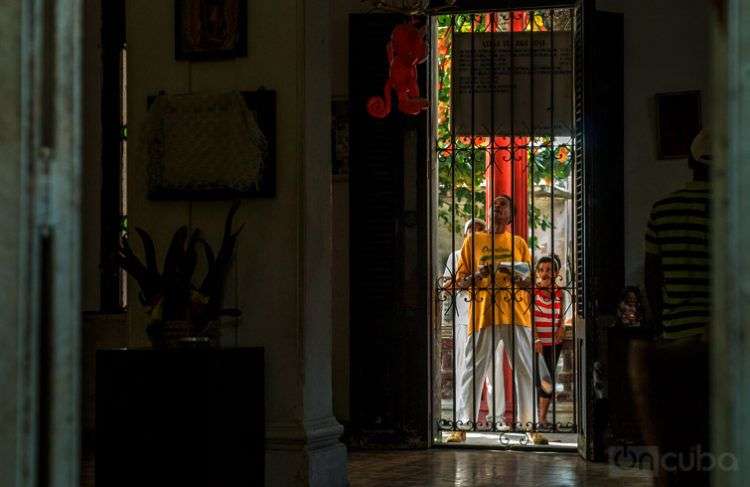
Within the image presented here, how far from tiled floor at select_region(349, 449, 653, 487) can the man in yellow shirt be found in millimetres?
668

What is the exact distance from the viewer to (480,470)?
657 cm

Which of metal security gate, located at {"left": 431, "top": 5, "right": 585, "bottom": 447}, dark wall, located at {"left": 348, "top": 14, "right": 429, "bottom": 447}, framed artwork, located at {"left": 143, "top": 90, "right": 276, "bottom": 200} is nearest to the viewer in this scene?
framed artwork, located at {"left": 143, "top": 90, "right": 276, "bottom": 200}

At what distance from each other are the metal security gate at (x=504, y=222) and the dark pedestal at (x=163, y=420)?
302 centimetres

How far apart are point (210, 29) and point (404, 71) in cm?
202

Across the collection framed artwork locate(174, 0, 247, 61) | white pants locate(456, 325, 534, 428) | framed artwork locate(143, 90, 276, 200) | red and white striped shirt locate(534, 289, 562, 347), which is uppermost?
framed artwork locate(174, 0, 247, 61)

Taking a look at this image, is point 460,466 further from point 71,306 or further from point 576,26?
point 71,306

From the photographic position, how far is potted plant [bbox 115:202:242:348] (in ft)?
15.8

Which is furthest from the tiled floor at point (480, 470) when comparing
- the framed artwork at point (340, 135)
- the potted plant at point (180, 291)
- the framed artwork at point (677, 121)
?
the framed artwork at point (677, 121)

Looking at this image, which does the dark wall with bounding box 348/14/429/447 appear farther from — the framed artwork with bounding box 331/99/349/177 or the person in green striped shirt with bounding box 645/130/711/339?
the person in green striped shirt with bounding box 645/130/711/339

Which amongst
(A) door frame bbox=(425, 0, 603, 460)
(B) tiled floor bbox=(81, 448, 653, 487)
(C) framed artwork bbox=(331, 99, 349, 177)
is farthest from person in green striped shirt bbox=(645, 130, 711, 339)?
(C) framed artwork bbox=(331, 99, 349, 177)

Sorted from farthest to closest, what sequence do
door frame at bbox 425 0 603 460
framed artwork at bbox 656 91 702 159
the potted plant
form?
framed artwork at bbox 656 91 702 159, door frame at bbox 425 0 603 460, the potted plant

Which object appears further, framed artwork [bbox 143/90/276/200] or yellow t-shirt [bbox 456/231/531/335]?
yellow t-shirt [bbox 456/231/531/335]

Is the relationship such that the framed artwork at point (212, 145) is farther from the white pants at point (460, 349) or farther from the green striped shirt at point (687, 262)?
the white pants at point (460, 349)

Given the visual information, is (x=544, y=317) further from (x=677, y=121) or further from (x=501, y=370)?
(x=677, y=121)
